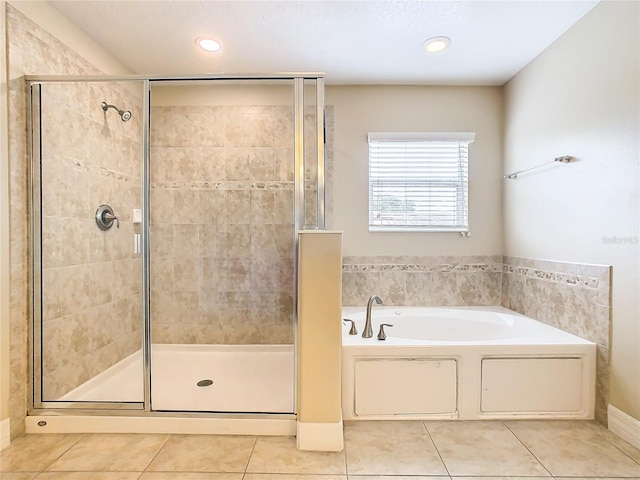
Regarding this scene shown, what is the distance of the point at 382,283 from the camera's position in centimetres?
276

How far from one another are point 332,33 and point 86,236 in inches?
80.4

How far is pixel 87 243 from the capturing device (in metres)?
2.08

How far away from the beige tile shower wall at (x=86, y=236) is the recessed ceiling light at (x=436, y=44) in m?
1.85

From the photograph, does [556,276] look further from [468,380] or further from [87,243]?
[87,243]

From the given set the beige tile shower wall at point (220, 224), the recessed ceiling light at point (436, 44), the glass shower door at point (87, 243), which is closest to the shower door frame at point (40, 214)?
the glass shower door at point (87, 243)

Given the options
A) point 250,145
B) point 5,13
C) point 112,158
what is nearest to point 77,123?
point 112,158

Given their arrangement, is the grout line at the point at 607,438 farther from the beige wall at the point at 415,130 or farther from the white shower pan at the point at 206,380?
the white shower pan at the point at 206,380

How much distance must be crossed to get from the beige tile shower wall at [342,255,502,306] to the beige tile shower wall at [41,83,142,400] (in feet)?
5.42

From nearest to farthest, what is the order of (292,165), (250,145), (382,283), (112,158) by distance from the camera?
(292,165)
(112,158)
(250,145)
(382,283)

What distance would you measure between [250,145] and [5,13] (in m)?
1.45

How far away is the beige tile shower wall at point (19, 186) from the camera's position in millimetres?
1629

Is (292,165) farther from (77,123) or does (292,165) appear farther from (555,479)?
(555,479)

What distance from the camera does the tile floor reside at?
4.66 feet

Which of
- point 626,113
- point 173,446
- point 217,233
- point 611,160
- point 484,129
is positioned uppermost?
point 484,129
